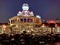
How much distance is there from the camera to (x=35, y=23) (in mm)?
7883

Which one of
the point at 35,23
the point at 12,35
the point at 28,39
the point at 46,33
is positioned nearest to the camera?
the point at 28,39

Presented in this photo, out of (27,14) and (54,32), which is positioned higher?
(27,14)

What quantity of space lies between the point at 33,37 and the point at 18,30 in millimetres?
884

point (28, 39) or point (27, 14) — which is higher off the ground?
point (27, 14)

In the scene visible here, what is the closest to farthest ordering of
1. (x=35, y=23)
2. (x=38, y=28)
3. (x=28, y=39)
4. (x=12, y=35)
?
1. (x=28, y=39)
2. (x=12, y=35)
3. (x=38, y=28)
4. (x=35, y=23)

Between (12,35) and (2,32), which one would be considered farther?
(2,32)

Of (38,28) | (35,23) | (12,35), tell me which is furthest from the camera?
(35,23)

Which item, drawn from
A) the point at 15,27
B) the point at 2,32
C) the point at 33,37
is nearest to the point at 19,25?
the point at 15,27

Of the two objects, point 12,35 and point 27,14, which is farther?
point 27,14

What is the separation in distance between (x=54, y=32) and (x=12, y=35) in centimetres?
128

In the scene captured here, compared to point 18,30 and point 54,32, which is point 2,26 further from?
point 54,32

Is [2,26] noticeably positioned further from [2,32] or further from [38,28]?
[38,28]

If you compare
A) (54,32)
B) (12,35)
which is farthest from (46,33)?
(12,35)

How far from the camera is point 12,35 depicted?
6.45m
